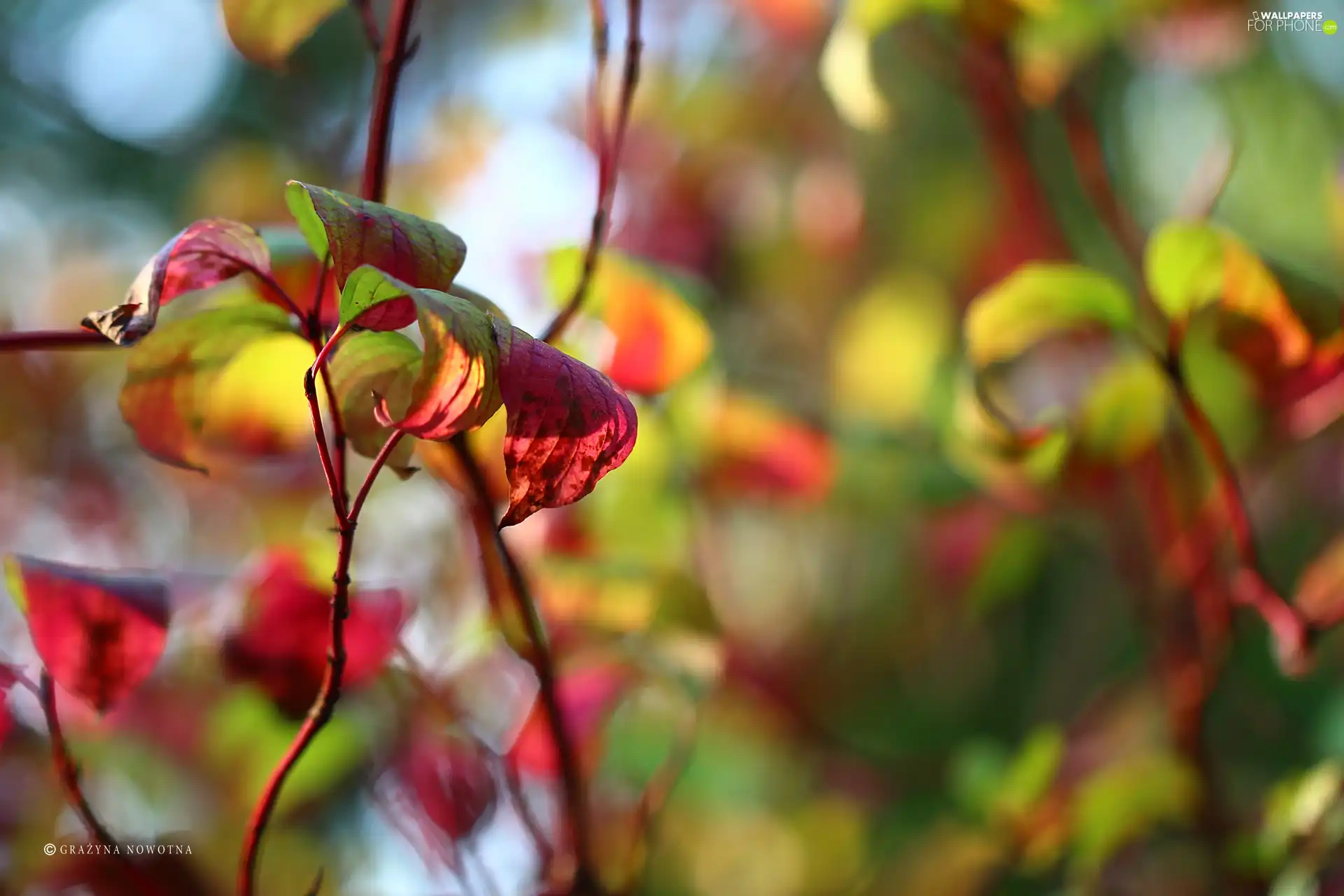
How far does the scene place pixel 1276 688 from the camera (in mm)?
932

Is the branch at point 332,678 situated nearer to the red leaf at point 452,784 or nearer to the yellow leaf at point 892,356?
the red leaf at point 452,784

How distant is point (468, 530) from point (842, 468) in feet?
0.82

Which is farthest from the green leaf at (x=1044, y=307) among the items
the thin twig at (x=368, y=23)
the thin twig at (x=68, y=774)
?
the thin twig at (x=68, y=774)

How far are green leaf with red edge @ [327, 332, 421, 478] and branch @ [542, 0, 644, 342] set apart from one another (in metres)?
0.08

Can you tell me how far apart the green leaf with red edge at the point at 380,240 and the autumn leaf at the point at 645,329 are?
8.4 inches

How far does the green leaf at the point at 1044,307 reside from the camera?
37 cm

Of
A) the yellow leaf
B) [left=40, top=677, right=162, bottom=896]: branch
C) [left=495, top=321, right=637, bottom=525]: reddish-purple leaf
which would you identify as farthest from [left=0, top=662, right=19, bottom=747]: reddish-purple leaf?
the yellow leaf

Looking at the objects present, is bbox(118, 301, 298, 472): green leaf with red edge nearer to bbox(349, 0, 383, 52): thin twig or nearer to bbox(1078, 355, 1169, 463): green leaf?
bbox(349, 0, 383, 52): thin twig

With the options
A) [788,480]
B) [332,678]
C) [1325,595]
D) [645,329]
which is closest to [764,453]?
[788,480]

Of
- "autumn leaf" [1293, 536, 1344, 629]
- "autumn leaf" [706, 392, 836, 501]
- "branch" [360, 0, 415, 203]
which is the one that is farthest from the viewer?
"autumn leaf" [706, 392, 836, 501]

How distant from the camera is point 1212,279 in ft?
1.25

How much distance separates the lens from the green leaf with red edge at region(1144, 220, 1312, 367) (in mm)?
370

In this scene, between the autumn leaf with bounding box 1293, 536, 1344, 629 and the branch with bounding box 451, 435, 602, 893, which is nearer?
→ the branch with bounding box 451, 435, 602, 893

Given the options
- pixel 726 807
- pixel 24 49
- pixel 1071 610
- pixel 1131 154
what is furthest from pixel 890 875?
pixel 24 49
